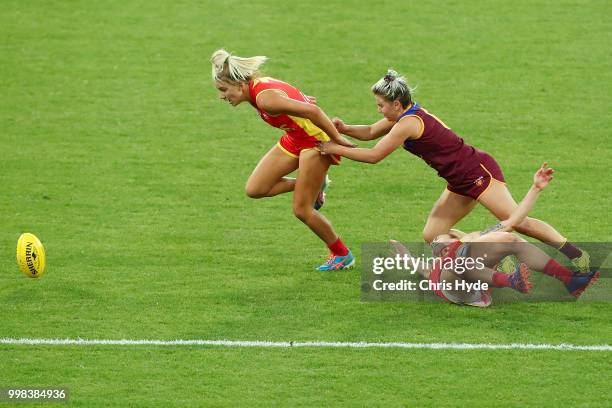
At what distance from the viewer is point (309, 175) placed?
11.4 m

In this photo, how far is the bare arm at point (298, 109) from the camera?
10.7 metres

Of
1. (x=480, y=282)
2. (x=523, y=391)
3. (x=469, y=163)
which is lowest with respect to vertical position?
(x=523, y=391)

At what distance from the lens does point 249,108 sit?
58.3 ft

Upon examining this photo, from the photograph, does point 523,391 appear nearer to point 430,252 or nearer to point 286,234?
point 430,252

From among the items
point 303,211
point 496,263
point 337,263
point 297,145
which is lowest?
point 496,263

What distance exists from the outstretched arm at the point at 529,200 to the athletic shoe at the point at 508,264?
0.31m

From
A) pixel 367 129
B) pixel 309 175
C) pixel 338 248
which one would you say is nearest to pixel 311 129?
pixel 309 175

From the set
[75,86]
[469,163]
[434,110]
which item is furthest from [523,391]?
[75,86]

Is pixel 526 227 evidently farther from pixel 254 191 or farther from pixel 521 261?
pixel 254 191

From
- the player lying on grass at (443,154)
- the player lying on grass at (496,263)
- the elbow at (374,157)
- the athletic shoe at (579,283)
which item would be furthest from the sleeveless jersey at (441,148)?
the athletic shoe at (579,283)

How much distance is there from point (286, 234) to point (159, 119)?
15.7 ft

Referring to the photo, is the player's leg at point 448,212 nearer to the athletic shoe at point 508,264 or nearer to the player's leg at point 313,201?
the athletic shoe at point 508,264

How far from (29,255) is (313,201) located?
2.87m

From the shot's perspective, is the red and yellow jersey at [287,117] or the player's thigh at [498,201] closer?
the player's thigh at [498,201]
